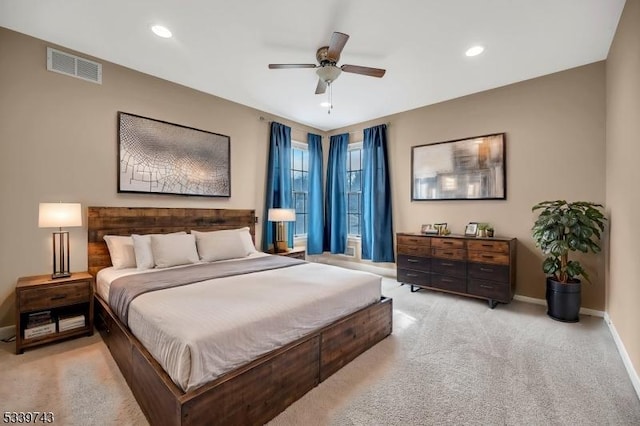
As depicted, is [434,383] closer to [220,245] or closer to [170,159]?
[220,245]

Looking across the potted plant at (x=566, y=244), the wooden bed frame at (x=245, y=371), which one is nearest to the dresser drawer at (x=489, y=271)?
the potted plant at (x=566, y=244)

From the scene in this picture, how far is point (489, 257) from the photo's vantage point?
3654 mm

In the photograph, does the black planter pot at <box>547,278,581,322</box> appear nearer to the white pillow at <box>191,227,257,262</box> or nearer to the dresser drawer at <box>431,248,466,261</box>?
the dresser drawer at <box>431,248,466,261</box>

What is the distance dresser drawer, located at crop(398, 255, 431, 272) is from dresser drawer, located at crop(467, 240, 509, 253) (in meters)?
0.64

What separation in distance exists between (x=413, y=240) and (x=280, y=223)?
2.20 metres

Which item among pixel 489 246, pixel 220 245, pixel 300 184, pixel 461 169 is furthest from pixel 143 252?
pixel 461 169

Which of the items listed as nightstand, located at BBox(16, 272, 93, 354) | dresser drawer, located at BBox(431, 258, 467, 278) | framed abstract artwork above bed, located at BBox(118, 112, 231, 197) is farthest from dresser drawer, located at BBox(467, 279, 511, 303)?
nightstand, located at BBox(16, 272, 93, 354)

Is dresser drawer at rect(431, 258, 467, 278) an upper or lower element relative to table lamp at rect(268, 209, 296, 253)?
lower

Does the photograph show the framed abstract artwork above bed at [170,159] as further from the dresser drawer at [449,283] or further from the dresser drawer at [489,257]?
the dresser drawer at [489,257]

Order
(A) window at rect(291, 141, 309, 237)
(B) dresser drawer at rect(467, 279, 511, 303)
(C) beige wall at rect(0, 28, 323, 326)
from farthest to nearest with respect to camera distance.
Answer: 1. (A) window at rect(291, 141, 309, 237)
2. (B) dresser drawer at rect(467, 279, 511, 303)
3. (C) beige wall at rect(0, 28, 323, 326)

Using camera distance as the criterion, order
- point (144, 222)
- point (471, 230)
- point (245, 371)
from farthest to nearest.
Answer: point (471, 230) → point (144, 222) → point (245, 371)

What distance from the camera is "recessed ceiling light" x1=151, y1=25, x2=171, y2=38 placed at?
8.84 feet

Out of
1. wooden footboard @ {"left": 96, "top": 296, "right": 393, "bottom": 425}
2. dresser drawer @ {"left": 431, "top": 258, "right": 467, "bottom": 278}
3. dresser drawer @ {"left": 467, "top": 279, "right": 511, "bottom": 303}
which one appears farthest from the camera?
dresser drawer @ {"left": 431, "top": 258, "right": 467, "bottom": 278}

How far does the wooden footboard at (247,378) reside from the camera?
1430 millimetres
